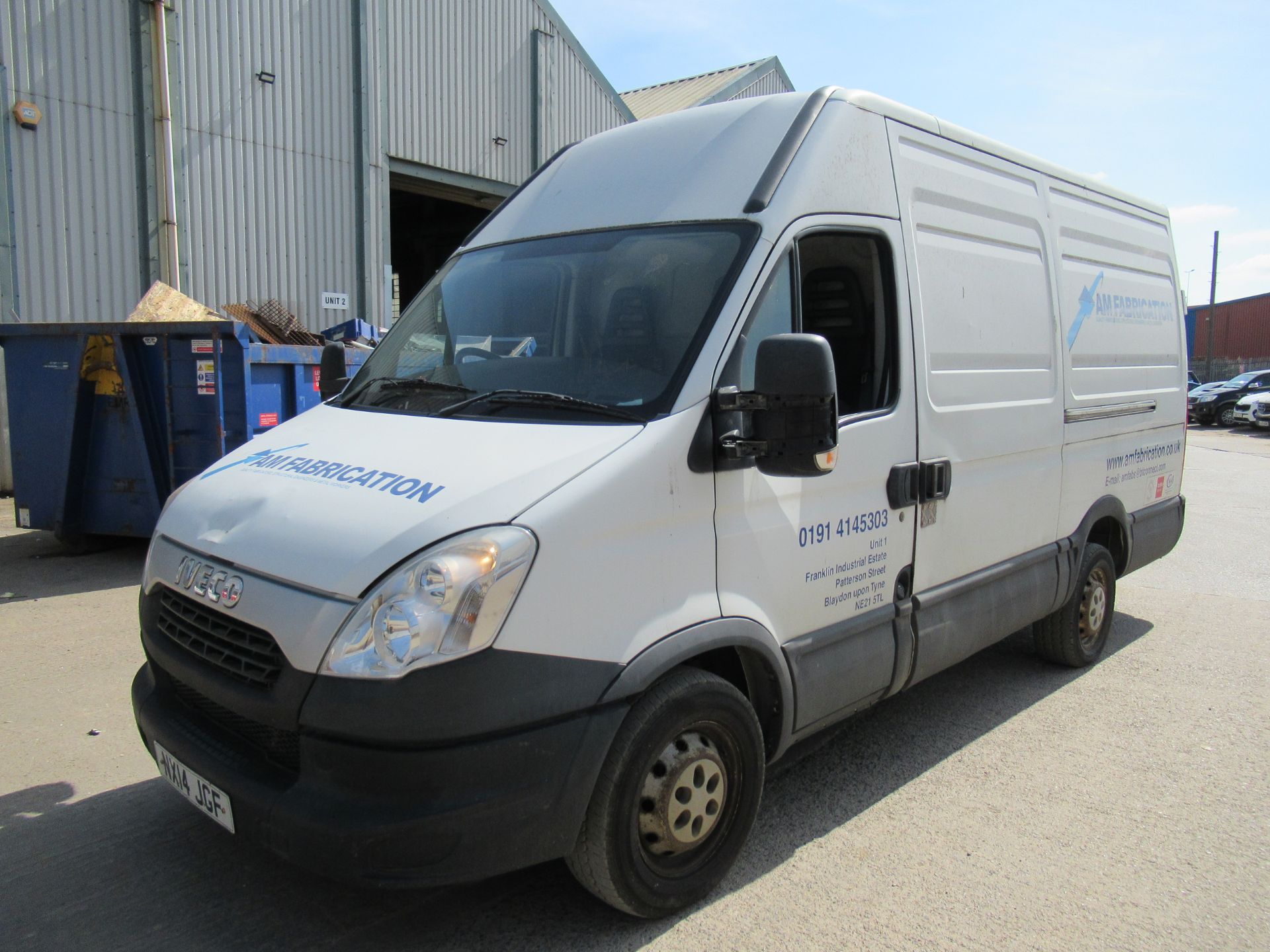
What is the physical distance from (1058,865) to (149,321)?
23.6ft

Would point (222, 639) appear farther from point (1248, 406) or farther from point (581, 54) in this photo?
point (1248, 406)

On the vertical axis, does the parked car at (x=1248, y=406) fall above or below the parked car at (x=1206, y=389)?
below

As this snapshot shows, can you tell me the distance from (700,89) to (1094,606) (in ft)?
68.4

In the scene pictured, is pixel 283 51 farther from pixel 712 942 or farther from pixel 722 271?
pixel 712 942

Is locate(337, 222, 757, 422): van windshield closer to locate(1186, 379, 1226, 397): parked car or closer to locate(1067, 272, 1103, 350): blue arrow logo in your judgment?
locate(1067, 272, 1103, 350): blue arrow logo

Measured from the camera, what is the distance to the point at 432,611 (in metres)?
2.28

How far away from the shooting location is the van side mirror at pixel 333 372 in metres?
4.24

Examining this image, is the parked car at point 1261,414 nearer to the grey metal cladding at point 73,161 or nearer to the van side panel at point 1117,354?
the van side panel at point 1117,354

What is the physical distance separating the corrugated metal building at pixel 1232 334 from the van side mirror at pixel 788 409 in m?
48.0

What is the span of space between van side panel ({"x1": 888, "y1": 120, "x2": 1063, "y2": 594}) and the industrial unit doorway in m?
11.9

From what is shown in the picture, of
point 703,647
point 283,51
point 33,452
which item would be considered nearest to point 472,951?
Answer: point 703,647

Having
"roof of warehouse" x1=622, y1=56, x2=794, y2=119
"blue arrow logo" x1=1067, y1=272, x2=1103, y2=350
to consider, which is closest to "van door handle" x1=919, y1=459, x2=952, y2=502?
"blue arrow logo" x1=1067, y1=272, x2=1103, y2=350

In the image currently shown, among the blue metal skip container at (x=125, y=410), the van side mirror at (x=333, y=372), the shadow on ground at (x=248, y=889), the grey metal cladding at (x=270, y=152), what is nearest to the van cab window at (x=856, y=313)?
the shadow on ground at (x=248, y=889)

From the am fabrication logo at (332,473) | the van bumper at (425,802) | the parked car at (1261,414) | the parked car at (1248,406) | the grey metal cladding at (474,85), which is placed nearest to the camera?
the van bumper at (425,802)
